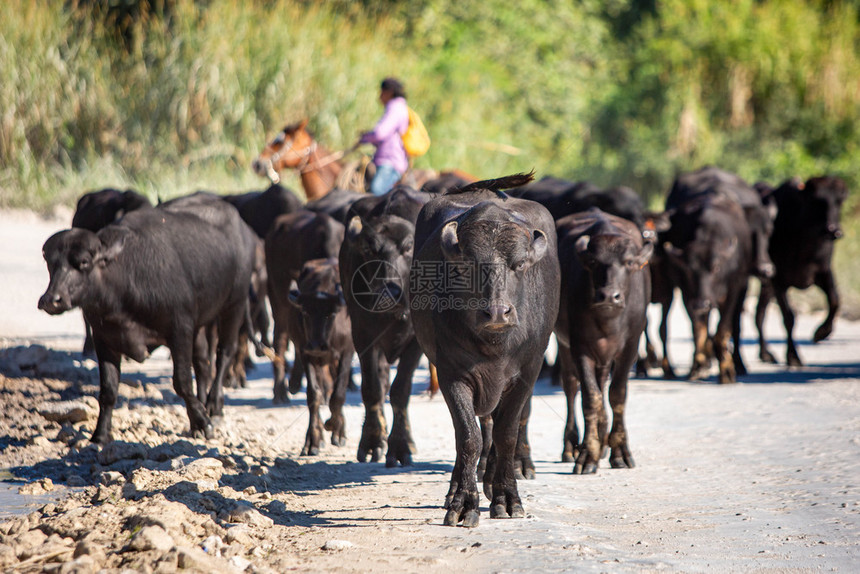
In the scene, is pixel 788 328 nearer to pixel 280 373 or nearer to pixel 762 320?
pixel 762 320

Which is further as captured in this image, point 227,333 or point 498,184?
point 227,333

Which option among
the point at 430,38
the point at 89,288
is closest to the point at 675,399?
the point at 89,288

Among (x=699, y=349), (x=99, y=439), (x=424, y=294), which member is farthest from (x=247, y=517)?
(x=699, y=349)

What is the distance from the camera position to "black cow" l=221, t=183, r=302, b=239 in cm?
1266

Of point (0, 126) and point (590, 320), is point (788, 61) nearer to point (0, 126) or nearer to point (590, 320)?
point (0, 126)

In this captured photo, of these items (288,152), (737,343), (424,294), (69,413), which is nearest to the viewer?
(424,294)

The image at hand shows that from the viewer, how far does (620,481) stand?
24.7 feet

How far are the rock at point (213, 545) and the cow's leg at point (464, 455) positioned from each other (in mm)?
1264

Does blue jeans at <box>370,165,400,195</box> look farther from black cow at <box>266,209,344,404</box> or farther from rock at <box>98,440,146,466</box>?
rock at <box>98,440,146,466</box>

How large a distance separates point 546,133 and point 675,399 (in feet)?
76.3

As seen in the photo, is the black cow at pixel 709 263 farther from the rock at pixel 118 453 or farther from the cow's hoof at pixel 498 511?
the rock at pixel 118 453

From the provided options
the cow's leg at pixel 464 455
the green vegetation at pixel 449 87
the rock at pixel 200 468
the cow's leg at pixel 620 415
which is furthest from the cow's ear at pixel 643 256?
the green vegetation at pixel 449 87

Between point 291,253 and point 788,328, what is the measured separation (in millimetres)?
7419

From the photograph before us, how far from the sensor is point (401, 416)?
7.94 metres
